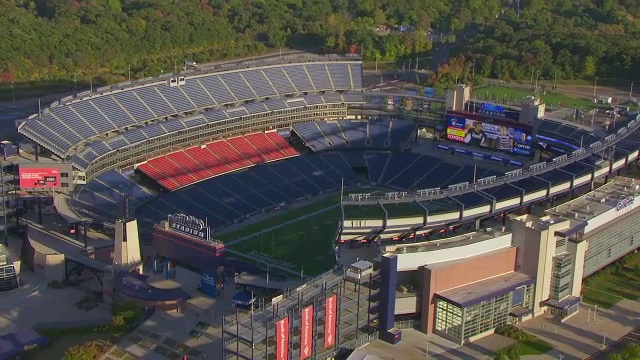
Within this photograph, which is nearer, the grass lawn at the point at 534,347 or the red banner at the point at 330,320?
the red banner at the point at 330,320

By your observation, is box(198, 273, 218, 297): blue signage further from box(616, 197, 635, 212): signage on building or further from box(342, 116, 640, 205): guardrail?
box(616, 197, 635, 212): signage on building

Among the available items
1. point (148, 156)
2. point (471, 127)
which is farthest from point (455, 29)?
point (148, 156)

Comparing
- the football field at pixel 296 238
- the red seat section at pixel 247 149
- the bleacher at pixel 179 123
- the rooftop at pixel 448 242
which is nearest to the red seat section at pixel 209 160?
the bleacher at pixel 179 123

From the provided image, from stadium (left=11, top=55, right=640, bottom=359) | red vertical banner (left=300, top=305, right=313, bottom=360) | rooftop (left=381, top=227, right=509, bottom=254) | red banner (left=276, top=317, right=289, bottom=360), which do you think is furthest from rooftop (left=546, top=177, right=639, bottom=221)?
red banner (left=276, top=317, right=289, bottom=360)

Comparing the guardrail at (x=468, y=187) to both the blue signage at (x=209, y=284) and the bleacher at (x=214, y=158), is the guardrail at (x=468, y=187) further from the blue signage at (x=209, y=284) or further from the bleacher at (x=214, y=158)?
the bleacher at (x=214, y=158)

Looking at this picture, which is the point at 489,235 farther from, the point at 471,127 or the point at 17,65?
the point at 17,65

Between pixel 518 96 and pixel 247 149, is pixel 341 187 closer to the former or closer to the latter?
pixel 247 149
